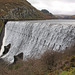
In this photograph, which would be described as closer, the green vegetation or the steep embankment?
the green vegetation

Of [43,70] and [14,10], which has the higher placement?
[14,10]

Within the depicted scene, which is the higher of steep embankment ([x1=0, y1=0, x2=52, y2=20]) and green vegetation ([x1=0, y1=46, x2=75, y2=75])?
steep embankment ([x1=0, y1=0, x2=52, y2=20])

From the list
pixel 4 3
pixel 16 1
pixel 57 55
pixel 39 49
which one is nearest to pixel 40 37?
pixel 39 49

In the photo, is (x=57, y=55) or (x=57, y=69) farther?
(x=57, y=55)

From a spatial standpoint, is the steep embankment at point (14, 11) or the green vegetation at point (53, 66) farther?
the steep embankment at point (14, 11)

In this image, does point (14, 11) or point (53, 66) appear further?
point (14, 11)

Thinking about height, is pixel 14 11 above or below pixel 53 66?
above

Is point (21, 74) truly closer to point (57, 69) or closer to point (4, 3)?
point (57, 69)

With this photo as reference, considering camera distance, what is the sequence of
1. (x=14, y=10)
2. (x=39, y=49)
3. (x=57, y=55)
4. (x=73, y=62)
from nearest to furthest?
(x=73, y=62) < (x=57, y=55) < (x=39, y=49) < (x=14, y=10)

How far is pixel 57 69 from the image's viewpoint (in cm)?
995

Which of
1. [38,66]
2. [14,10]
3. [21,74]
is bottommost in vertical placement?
[21,74]

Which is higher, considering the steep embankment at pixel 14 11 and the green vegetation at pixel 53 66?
the steep embankment at pixel 14 11

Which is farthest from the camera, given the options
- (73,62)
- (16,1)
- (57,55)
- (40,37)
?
(16,1)

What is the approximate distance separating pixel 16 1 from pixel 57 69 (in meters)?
90.8
